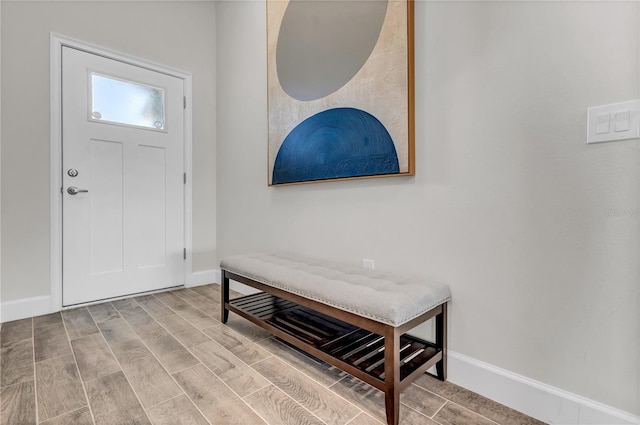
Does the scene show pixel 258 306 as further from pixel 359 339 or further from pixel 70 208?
pixel 70 208

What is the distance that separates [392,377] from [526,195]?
86 cm

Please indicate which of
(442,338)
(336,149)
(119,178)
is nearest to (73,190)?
(119,178)

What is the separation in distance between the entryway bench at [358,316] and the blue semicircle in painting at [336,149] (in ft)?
1.85

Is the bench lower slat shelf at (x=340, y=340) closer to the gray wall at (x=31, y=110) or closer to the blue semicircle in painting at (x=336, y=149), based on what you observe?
the blue semicircle in painting at (x=336, y=149)

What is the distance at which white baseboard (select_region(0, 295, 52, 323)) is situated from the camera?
2.11 meters

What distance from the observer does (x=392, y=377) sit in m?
1.11

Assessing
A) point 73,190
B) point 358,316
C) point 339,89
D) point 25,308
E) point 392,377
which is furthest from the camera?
point 73,190

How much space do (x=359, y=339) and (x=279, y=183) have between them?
4.06 ft

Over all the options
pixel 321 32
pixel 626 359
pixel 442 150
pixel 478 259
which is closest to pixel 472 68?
pixel 442 150

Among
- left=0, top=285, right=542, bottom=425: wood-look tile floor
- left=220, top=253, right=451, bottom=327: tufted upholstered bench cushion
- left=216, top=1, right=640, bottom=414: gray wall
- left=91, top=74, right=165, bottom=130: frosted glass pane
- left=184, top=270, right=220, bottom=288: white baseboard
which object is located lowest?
left=0, top=285, right=542, bottom=425: wood-look tile floor

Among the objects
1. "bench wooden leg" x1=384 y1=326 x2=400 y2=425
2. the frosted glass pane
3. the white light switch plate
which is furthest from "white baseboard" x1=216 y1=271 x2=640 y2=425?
the frosted glass pane

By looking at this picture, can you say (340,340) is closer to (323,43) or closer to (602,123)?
(602,123)

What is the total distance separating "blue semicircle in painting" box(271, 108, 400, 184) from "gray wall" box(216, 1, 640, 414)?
0.43 feet

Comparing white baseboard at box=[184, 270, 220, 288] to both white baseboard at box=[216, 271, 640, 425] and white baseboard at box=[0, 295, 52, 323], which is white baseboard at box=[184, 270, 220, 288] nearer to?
white baseboard at box=[0, 295, 52, 323]
